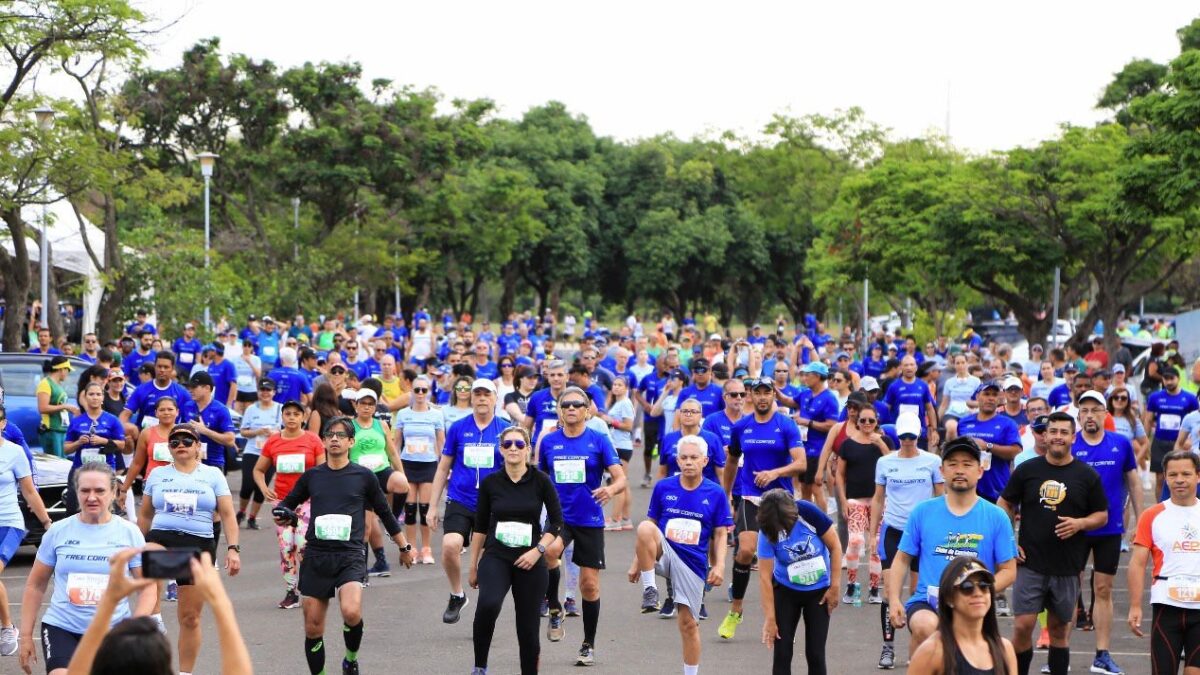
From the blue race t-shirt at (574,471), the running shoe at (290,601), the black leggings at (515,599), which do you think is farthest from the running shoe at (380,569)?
the black leggings at (515,599)

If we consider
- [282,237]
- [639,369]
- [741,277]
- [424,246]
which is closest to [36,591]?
[639,369]

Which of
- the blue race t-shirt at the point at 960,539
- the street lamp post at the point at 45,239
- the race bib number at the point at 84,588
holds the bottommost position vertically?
the race bib number at the point at 84,588

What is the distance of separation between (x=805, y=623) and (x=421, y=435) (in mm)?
→ 6545

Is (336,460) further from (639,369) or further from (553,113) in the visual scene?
(553,113)

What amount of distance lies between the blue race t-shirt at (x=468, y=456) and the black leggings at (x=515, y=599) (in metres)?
1.91

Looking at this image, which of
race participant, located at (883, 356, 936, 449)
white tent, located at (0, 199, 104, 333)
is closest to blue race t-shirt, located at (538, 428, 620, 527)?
race participant, located at (883, 356, 936, 449)

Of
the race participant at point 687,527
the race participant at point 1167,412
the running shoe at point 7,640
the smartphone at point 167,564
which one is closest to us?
the smartphone at point 167,564

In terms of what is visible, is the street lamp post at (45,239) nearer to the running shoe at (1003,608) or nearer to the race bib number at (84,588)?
the running shoe at (1003,608)

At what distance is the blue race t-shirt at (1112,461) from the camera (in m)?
11.2

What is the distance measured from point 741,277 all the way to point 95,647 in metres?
65.2

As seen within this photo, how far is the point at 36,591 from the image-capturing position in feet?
26.7

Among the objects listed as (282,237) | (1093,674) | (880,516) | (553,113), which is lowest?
(1093,674)

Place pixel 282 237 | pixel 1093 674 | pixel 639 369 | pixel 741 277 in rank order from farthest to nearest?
pixel 741 277, pixel 282 237, pixel 639 369, pixel 1093 674

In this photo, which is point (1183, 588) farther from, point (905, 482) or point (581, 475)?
point (581, 475)
